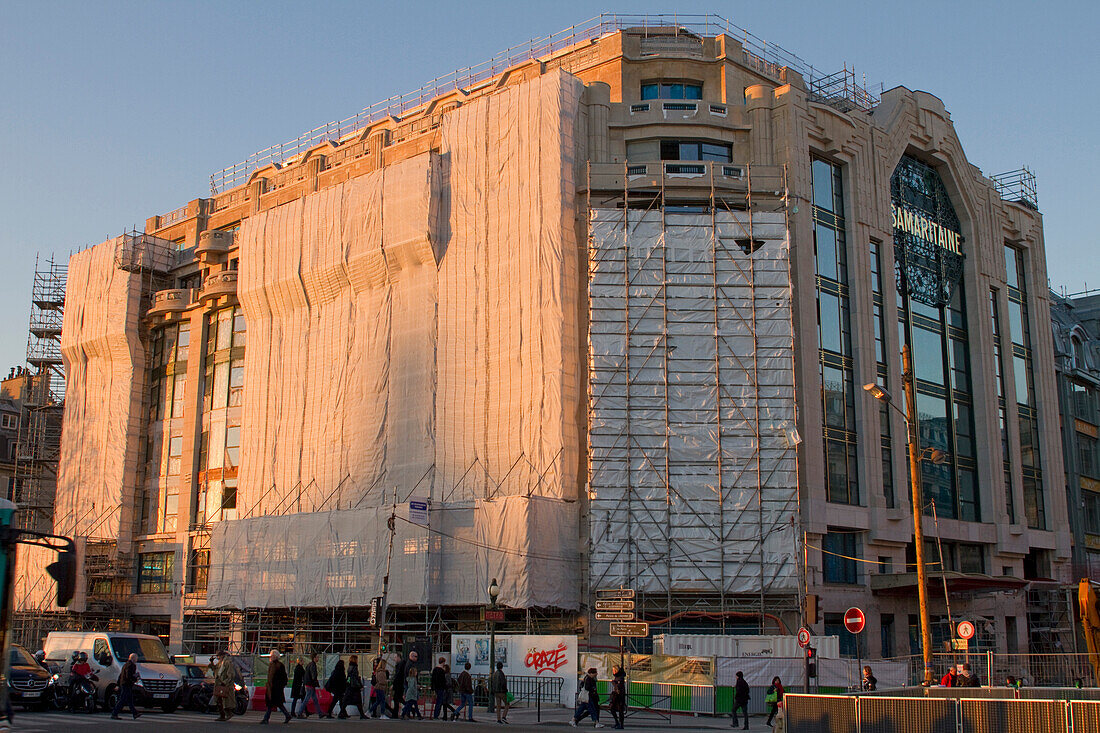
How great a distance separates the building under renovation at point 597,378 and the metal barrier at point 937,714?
23.3m

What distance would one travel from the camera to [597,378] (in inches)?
1657

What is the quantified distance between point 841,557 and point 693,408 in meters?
9.90

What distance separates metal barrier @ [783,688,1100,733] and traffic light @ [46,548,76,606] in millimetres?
10731

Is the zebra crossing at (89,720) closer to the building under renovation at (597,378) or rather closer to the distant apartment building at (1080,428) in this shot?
the building under renovation at (597,378)

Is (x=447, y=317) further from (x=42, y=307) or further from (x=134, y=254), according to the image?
(x=42, y=307)

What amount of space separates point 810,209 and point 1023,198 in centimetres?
2463

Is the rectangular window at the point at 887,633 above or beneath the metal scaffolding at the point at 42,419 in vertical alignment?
beneath

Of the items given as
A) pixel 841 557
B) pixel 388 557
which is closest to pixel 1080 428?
pixel 841 557

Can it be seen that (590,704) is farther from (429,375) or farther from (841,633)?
(429,375)

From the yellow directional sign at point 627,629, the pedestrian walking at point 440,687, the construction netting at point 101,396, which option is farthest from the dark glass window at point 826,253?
the construction netting at point 101,396

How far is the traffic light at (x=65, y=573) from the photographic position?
11.8 m

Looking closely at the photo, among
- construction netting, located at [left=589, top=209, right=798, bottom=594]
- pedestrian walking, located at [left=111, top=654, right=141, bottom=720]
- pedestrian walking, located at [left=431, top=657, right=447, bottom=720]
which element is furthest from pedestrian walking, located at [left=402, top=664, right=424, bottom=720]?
construction netting, located at [left=589, top=209, right=798, bottom=594]

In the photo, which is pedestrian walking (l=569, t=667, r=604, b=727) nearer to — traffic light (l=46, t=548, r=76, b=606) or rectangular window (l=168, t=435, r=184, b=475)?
traffic light (l=46, t=548, r=76, b=606)

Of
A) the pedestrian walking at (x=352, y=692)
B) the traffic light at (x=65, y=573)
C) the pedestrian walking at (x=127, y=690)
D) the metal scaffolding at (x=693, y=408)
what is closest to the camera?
the traffic light at (x=65, y=573)
